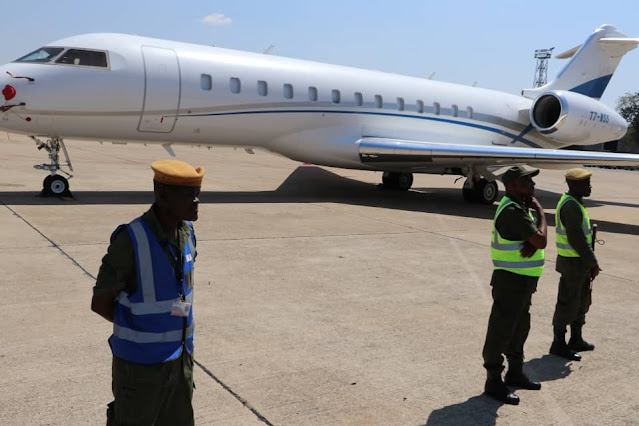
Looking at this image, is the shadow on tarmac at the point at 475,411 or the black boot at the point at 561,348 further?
the black boot at the point at 561,348

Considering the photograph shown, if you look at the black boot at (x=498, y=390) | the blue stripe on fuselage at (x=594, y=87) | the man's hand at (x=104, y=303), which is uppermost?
the blue stripe on fuselage at (x=594, y=87)

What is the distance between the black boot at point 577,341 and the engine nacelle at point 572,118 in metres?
13.7

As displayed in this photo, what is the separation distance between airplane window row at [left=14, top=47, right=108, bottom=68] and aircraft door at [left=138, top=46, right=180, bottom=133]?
0.81 meters

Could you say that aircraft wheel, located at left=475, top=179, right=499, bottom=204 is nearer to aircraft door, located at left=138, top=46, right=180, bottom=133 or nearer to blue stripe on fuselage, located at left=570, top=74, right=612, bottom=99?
blue stripe on fuselage, located at left=570, top=74, right=612, bottom=99

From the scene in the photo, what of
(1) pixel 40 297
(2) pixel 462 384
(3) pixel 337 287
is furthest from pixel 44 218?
(2) pixel 462 384

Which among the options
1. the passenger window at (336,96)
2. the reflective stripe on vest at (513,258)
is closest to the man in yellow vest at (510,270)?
the reflective stripe on vest at (513,258)

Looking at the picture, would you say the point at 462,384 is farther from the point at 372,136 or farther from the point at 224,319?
the point at 372,136

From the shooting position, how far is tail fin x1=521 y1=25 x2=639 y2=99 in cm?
2003

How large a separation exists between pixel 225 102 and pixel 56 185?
3.59 m

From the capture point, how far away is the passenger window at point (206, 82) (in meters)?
12.7

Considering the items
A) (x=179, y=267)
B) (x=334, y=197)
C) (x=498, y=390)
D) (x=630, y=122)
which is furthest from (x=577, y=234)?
(x=630, y=122)

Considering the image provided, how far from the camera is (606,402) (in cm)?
432

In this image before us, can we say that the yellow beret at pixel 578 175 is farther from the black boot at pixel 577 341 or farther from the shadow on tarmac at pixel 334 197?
the shadow on tarmac at pixel 334 197

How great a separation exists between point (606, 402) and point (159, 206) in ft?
10.9
